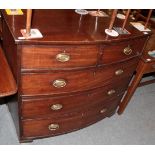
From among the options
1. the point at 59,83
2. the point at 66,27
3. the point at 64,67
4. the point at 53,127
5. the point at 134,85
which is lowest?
the point at 53,127

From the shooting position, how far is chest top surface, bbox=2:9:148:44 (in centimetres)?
115

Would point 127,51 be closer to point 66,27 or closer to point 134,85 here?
point 66,27

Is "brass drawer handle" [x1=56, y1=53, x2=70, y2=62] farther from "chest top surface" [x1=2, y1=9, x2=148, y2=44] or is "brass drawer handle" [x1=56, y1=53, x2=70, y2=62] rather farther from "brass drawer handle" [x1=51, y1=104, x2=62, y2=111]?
"brass drawer handle" [x1=51, y1=104, x2=62, y2=111]

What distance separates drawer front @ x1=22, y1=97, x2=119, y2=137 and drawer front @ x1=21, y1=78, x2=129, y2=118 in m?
0.07

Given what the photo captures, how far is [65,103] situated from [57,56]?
0.44 meters

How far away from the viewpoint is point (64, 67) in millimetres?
1276

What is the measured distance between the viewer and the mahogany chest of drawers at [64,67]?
1181 mm

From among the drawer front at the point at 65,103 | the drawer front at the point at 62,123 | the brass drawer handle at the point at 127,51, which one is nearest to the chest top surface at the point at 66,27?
the brass drawer handle at the point at 127,51

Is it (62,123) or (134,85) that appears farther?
(134,85)

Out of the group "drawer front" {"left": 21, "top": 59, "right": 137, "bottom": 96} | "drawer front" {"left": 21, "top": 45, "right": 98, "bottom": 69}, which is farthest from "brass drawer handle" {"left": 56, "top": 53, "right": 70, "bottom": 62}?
"drawer front" {"left": 21, "top": 59, "right": 137, "bottom": 96}

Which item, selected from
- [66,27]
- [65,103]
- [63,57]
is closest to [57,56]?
[63,57]

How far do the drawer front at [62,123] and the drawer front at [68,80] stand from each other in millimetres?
302

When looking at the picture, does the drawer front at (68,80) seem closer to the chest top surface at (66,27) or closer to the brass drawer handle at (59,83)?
the brass drawer handle at (59,83)
